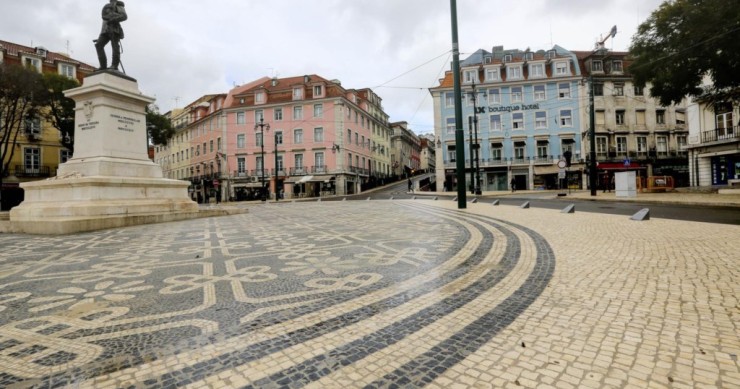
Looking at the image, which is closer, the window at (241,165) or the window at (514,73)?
the window at (514,73)

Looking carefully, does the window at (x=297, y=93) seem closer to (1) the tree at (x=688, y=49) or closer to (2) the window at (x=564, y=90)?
(2) the window at (x=564, y=90)

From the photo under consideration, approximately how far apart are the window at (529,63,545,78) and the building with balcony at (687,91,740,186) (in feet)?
51.2

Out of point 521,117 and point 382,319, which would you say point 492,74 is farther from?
point 382,319

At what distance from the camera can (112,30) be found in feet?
38.3

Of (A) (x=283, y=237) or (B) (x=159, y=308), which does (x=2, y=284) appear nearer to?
(B) (x=159, y=308)

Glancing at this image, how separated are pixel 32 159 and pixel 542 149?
54165 mm

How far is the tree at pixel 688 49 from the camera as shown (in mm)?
13609

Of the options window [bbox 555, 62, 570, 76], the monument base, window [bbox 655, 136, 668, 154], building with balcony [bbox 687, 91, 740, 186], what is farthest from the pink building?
window [bbox 655, 136, 668, 154]

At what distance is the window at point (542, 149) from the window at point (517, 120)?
2811mm

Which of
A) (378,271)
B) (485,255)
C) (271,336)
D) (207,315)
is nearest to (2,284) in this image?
(207,315)

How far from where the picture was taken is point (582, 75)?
41.0m

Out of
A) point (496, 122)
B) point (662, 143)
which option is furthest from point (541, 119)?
point (662, 143)

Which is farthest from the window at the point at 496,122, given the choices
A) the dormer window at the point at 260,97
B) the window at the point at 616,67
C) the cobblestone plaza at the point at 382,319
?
the cobblestone plaza at the point at 382,319

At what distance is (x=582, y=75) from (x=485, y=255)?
150 feet
